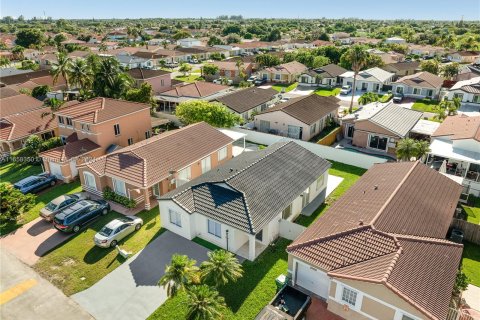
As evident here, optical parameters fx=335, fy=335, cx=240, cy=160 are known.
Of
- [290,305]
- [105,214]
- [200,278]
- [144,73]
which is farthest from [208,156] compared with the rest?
[144,73]

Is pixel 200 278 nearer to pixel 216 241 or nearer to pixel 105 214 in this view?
pixel 216 241

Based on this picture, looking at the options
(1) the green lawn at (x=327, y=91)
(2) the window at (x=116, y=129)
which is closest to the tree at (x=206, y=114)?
(2) the window at (x=116, y=129)

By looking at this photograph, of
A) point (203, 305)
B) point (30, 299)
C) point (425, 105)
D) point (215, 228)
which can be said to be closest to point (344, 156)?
point (215, 228)

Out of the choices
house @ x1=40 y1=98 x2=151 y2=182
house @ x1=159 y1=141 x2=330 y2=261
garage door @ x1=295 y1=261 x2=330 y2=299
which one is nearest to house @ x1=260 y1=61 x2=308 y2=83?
house @ x1=40 y1=98 x2=151 y2=182

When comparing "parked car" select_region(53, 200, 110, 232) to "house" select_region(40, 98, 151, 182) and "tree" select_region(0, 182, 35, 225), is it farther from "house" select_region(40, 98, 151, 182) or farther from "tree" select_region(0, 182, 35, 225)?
"house" select_region(40, 98, 151, 182)

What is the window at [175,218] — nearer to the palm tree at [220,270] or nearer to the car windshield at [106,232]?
the car windshield at [106,232]
